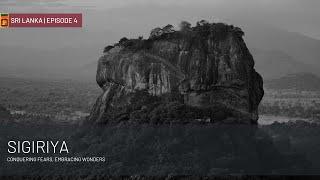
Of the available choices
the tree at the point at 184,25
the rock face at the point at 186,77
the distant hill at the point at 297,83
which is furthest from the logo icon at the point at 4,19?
the distant hill at the point at 297,83

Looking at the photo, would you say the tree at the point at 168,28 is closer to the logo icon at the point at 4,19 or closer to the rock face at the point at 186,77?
the rock face at the point at 186,77

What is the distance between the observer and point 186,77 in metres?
28.9

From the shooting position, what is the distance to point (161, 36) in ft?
97.9

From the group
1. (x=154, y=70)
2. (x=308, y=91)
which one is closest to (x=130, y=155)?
(x=154, y=70)

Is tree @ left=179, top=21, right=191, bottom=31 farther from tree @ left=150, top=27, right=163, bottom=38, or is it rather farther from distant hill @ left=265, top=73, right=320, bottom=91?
distant hill @ left=265, top=73, right=320, bottom=91

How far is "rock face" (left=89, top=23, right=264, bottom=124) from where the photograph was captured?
2820cm

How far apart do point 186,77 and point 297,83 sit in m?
45.2

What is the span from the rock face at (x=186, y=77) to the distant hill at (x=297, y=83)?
4170cm

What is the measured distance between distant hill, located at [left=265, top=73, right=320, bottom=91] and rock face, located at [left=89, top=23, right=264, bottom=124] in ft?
137

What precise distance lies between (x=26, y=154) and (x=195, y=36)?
1073cm

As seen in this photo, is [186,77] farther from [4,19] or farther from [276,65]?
[276,65]

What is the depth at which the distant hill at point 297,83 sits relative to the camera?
233ft

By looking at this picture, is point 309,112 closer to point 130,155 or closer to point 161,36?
A: point 161,36

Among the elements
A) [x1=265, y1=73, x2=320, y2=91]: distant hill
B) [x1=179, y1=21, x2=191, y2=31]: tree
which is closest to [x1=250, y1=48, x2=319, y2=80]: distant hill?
[x1=265, y1=73, x2=320, y2=91]: distant hill
